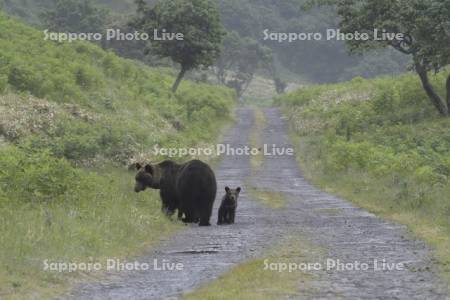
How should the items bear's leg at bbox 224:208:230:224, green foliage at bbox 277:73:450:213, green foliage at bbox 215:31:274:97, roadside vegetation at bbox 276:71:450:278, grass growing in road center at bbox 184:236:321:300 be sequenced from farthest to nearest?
green foliage at bbox 215:31:274:97 → green foliage at bbox 277:73:450:213 → roadside vegetation at bbox 276:71:450:278 → bear's leg at bbox 224:208:230:224 → grass growing in road center at bbox 184:236:321:300

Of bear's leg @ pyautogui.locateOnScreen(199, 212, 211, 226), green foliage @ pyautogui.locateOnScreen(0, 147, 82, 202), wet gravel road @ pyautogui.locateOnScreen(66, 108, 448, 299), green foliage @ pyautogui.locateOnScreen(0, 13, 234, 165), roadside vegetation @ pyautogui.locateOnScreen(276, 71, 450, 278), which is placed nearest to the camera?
wet gravel road @ pyautogui.locateOnScreen(66, 108, 448, 299)

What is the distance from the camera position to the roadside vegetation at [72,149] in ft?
47.7

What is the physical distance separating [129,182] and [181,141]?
16001 millimetres

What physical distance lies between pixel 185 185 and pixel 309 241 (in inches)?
185

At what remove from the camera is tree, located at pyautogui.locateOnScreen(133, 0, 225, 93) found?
192 ft

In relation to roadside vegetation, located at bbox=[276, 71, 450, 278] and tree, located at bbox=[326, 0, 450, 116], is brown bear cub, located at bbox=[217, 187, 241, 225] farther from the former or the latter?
tree, located at bbox=[326, 0, 450, 116]

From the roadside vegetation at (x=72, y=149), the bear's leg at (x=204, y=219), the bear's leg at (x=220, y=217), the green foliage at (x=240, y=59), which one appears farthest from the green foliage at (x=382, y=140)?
the green foliage at (x=240, y=59)

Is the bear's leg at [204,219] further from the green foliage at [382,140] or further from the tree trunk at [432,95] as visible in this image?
the tree trunk at [432,95]

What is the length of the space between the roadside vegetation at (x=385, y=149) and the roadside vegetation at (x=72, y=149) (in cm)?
648

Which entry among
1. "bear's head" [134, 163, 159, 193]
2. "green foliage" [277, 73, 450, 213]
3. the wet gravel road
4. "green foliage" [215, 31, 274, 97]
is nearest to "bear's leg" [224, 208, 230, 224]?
the wet gravel road

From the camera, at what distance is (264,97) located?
417 ft

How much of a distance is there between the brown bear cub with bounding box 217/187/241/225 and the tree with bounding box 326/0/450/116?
20.8 meters

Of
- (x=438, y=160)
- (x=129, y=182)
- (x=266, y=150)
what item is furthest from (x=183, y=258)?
(x=266, y=150)

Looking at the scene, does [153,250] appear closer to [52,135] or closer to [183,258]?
[183,258]
